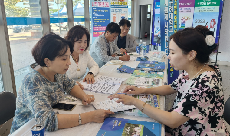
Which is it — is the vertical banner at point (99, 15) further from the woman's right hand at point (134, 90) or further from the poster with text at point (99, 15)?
the woman's right hand at point (134, 90)

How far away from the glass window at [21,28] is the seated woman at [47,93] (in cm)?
129

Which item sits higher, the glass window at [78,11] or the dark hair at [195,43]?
the glass window at [78,11]

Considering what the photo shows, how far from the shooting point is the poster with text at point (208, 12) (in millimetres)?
4590

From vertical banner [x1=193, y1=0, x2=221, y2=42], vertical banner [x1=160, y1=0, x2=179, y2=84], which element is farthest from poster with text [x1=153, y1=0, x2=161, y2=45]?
vertical banner [x1=160, y1=0, x2=179, y2=84]

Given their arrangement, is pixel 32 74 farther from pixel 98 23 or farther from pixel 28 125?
pixel 98 23

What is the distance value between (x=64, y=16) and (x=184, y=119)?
3954mm

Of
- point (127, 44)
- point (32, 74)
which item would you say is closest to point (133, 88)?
point (32, 74)

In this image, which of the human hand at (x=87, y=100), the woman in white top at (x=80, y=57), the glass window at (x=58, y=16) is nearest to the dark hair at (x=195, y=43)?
the human hand at (x=87, y=100)

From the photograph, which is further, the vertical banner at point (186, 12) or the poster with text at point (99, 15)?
the poster with text at point (99, 15)

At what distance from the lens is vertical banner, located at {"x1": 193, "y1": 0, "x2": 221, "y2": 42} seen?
4.59 m

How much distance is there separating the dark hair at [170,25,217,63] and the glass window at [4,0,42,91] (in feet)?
6.26

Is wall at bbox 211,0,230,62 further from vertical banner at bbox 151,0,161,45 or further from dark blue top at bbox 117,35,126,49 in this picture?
dark blue top at bbox 117,35,126,49

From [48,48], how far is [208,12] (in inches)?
193

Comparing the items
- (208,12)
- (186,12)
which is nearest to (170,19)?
(186,12)
